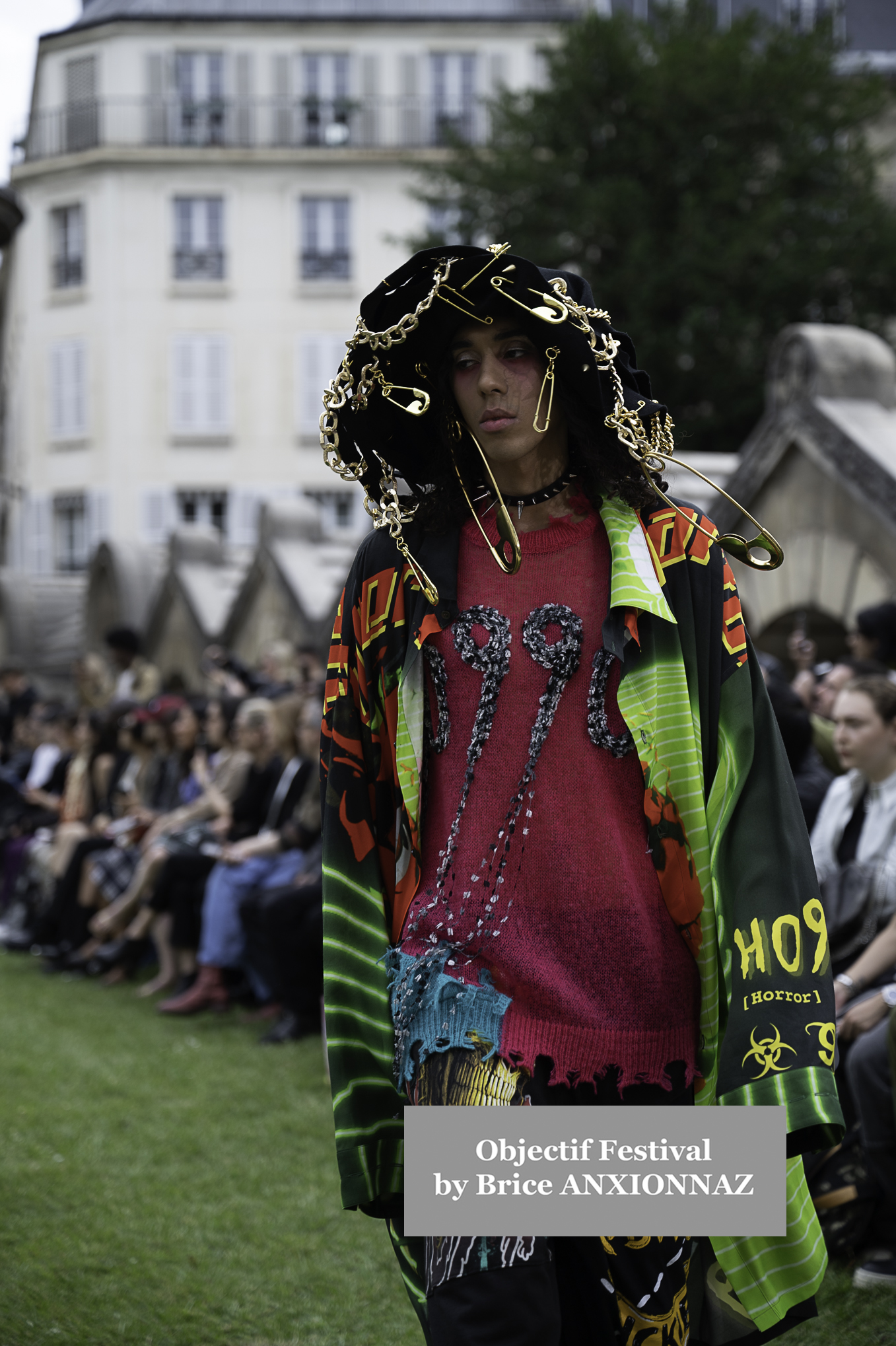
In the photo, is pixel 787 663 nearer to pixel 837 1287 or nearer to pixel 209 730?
pixel 209 730

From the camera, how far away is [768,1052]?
2207mm

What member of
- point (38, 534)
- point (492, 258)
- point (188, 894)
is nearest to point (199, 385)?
point (38, 534)

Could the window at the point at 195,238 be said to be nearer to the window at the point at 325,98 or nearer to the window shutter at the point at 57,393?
the window at the point at 325,98

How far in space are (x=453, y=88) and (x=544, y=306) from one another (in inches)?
1398

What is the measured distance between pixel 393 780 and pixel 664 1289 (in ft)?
3.07

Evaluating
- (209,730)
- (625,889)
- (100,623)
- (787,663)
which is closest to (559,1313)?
(625,889)

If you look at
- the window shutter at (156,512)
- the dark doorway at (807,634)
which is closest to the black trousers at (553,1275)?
the dark doorway at (807,634)

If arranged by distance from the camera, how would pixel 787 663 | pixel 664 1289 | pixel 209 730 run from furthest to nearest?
pixel 209 730 < pixel 787 663 < pixel 664 1289

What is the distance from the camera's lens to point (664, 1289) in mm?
2336

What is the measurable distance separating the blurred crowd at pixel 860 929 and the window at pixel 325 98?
32.2 metres

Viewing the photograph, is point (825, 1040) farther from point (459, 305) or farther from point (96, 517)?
point (96, 517)

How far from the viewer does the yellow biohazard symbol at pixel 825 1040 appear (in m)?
2.21

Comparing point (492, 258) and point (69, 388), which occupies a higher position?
point (69, 388)
